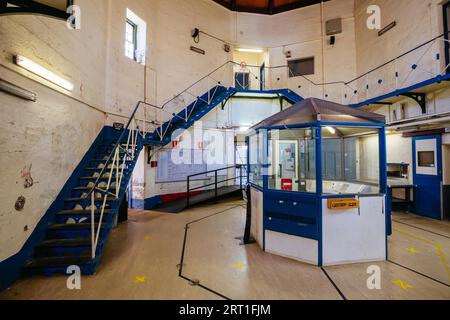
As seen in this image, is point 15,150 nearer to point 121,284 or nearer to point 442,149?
point 121,284

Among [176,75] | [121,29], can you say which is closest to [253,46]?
[176,75]

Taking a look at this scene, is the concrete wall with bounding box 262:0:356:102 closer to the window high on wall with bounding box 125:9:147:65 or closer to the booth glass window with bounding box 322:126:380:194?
the booth glass window with bounding box 322:126:380:194

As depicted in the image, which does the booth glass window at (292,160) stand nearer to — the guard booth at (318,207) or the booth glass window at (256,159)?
the guard booth at (318,207)

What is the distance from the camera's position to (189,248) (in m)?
3.93

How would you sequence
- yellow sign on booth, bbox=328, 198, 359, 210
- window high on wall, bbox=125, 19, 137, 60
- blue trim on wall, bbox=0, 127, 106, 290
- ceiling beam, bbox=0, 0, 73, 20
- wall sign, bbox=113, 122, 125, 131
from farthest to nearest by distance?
window high on wall, bbox=125, 19, 137, 60, wall sign, bbox=113, 122, 125, 131, yellow sign on booth, bbox=328, 198, 359, 210, blue trim on wall, bbox=0, 127, 106, 290, ceiling beam, bbox=0, 0, 73, 20

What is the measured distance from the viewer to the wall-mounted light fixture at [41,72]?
2773 millimetres

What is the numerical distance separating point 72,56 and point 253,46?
7910 millimetres

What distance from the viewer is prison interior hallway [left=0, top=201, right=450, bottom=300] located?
2543 millimetres

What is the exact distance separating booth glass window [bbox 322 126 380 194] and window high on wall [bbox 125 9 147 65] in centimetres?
613

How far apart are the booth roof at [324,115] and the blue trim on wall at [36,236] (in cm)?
397

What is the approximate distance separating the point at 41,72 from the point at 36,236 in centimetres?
247

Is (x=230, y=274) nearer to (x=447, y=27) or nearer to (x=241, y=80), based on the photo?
(x=447, y=27)

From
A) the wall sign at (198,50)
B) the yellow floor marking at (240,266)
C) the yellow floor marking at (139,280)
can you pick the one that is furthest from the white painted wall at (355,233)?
the wall sign at (198,50)

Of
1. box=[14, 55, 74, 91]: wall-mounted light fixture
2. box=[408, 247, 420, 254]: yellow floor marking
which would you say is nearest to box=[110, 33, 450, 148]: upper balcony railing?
box=[14, 55, 74, 91]: wall-mounted light fixture
